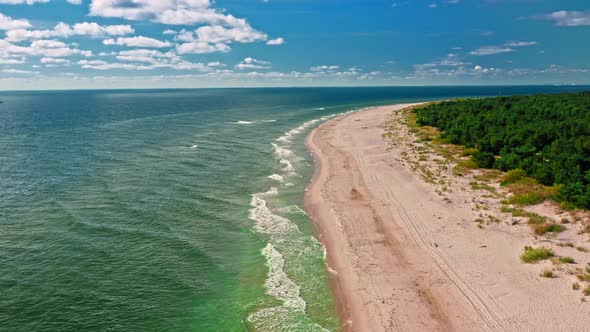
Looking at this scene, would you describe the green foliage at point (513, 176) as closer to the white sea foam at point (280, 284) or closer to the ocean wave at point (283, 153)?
the white sea foam at point (280, 284)

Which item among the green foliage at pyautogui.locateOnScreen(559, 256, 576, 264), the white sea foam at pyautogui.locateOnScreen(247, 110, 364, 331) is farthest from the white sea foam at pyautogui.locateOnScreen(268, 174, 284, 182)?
the green foliage at pyautogui.locateOnScreen(559, 256, 576, 264)

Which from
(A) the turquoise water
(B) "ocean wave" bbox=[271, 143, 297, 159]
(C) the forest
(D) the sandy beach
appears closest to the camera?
(D) the sandy beach

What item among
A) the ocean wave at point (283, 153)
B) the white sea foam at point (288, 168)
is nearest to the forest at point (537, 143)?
the white sea foam at point (288, 168)

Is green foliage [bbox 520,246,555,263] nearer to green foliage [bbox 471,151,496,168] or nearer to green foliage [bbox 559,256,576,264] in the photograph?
green foliage [bbox 559,256,576,264]

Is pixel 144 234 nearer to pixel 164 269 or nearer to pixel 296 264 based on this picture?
pixel 164 269

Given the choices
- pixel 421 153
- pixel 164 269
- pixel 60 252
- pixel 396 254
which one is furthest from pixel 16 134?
pixel 396 254
